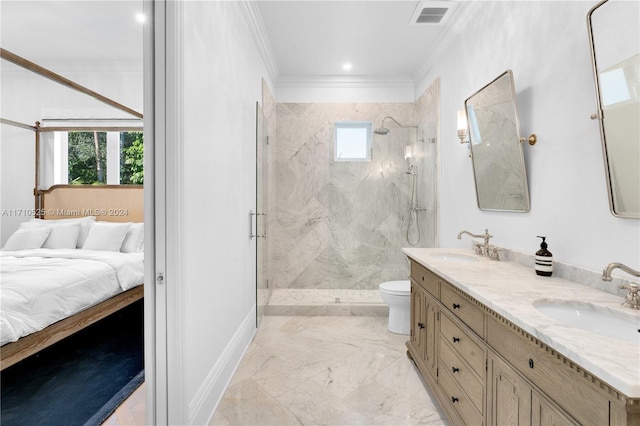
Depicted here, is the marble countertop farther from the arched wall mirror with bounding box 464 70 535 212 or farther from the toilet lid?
the toilet lid

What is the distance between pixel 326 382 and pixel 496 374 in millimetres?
1246

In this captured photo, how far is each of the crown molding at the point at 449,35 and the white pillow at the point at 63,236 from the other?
2850mm

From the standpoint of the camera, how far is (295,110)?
13.5 feet

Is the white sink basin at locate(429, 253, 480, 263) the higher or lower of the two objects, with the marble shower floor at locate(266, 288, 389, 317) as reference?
higher

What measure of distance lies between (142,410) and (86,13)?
6.18ft

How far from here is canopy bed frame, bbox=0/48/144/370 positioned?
1.05 m

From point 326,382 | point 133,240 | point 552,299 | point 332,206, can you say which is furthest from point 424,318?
point 332,206

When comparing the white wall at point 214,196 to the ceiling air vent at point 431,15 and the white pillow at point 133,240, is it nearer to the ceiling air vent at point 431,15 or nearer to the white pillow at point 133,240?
the white pillow at point 133,240

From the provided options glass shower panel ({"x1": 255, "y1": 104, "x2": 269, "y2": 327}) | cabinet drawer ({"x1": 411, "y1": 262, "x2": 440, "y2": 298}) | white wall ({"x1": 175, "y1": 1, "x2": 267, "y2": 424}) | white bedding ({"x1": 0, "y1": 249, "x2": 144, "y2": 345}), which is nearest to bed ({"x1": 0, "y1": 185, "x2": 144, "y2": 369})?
white bedding ({"x1": 0, "y1": 249, "x2": 144, "y2": 345})

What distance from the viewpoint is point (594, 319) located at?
117cm

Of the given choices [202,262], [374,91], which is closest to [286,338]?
[202,262]

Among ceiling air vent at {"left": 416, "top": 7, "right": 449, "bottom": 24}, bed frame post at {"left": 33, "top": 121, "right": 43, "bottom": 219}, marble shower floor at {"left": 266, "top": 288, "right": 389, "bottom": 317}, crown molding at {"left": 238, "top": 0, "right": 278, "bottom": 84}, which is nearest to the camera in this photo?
bed frame post at {"left": 33, "top": 121, "right": 43, "bottom": 219}

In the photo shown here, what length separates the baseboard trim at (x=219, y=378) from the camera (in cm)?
168

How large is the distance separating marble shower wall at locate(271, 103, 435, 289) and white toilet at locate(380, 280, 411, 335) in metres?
1.00
